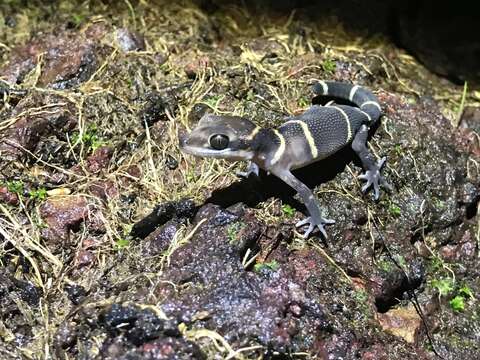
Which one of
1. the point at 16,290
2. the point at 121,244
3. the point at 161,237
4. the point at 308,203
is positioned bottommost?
the point at 16,290

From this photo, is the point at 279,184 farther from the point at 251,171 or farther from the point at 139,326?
the point at 139,326

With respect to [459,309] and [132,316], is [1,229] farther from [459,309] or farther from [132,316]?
[459,309]

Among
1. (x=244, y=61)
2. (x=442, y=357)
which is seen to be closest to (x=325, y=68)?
(x=244, y=61)

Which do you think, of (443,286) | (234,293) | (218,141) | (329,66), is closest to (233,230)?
(234,293)

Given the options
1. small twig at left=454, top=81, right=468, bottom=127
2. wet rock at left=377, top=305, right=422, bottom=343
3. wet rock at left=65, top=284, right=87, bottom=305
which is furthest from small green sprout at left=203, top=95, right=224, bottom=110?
small twig at left=454, top=81, right=468, bottom=127

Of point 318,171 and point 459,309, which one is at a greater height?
point 318,171

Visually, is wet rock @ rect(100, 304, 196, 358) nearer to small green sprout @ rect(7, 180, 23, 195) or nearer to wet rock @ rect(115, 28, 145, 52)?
small green sprout @ rect(7, 180, 23, 195)
